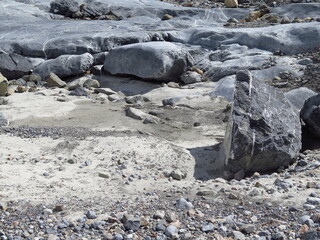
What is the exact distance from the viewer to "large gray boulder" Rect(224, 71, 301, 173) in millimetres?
6152

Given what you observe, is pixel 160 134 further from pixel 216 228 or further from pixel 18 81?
pixel 18 81

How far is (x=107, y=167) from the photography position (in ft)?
20.1

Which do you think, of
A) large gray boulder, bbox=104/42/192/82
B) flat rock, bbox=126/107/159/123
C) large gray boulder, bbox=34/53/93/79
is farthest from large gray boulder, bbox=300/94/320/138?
large gray boulder, bbox=34/53/93/79

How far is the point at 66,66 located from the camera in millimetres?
10906

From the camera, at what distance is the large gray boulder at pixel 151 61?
10305 mm

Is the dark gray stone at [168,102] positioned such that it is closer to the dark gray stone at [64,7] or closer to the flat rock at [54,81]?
the flat rock at [54,81]

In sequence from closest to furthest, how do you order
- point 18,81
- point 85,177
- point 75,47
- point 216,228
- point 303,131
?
point 216,228 → point 85,177 → point 303,131 → point 18,81 → point 75,47

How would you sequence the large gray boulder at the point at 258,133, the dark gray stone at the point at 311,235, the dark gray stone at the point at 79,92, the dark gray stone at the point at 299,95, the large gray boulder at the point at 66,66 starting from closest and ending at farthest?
1. the dark gray stone at the point at 311,235
2. the large gray boulder at the point at 258,133
3. the dark gray stone at the point at 299,95
4. the dark gray stone at the point at 79,92
5. the large gray boulder at the point at 66,66

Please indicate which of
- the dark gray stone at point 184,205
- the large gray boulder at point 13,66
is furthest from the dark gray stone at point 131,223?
the large gray boulder at point 13,66

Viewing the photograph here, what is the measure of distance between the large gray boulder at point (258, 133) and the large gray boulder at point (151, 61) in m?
3.71

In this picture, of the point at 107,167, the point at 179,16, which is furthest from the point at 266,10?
the point at 107,167

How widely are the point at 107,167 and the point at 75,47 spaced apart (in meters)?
6.00

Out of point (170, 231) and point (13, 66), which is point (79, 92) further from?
point (170, 231)

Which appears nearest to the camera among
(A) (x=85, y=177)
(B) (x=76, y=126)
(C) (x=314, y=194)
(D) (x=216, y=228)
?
(D) (x=216, y=228)
